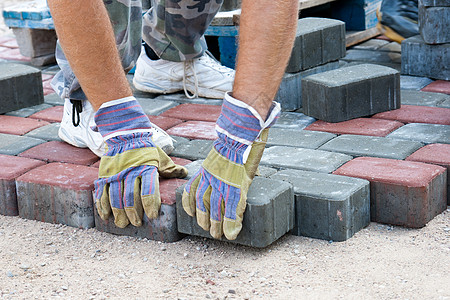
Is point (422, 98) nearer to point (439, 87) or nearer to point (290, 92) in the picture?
point (439, 87)

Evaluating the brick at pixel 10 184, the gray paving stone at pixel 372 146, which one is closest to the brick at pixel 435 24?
the gray paving stone at pixel 372 146

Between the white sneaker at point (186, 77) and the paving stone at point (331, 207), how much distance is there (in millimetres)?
1232

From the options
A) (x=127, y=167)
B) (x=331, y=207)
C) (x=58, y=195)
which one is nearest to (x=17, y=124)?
(x=58, y=195)

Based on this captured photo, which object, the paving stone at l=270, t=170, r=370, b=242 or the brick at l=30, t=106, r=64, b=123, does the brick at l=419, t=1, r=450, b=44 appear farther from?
the brick at l=30, t=106, r=64, b=123

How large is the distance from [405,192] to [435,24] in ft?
5.17

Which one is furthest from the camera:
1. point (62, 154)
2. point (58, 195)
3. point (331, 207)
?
point (62, 154)

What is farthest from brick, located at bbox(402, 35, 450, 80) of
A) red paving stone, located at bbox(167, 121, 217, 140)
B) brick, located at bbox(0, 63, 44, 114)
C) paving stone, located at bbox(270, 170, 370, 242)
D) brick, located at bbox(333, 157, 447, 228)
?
brick, located at bbox(0, 63, 44, 114)

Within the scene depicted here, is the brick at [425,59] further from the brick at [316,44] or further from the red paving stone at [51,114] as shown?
the red paving stone at [51,114]

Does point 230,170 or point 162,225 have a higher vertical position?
point 230,170

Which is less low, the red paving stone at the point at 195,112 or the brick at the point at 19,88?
the brick at the point at 19,88

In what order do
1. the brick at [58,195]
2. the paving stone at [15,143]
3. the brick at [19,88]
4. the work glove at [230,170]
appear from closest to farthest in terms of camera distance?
the work glove at [230,170], the brick at [58,195], the paving stone at [15,143], the brick at [19,88]

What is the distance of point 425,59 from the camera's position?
11.3ft

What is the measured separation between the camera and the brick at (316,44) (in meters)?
3.16

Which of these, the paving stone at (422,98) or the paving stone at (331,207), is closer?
the paving stone at (331,207)
